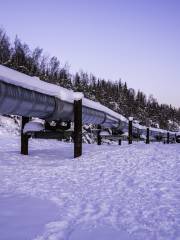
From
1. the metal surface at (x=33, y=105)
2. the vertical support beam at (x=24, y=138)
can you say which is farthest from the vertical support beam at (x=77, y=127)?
the vertical support beam at (x=24, y=138)

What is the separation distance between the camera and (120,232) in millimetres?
3746

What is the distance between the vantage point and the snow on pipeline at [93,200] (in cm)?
374

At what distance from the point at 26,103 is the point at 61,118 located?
251 cm

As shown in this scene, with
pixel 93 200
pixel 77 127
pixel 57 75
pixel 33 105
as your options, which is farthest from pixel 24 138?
pixel 57 75

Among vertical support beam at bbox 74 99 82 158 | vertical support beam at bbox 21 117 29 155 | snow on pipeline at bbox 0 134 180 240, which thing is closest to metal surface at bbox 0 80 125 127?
vertical support beam at bbox 74 99 82 158

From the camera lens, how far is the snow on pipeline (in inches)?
147

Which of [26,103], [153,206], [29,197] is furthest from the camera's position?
[26,103]

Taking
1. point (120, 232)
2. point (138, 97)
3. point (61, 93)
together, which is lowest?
point (120, 232)

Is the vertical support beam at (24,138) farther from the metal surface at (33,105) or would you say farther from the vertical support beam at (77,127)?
the vertical support beam at (77,127)

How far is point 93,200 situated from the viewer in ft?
17.0

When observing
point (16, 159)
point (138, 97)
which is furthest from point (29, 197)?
point (138, 97)

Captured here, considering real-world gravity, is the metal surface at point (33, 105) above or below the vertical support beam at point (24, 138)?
above

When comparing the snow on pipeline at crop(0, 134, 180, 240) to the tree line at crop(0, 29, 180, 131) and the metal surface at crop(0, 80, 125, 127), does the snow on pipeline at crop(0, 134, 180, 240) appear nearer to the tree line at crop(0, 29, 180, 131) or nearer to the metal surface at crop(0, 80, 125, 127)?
the metal surface at crop(0, 80, 125, 127)

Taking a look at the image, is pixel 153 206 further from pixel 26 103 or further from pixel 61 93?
pixel 61 93
